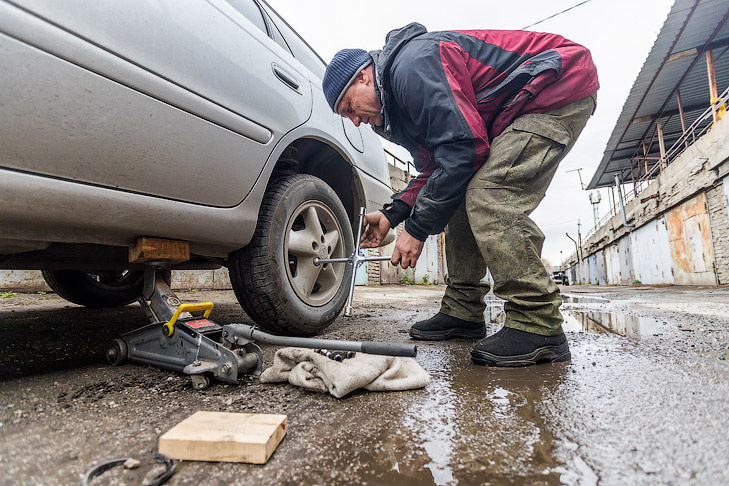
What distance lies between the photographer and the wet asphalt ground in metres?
0.62

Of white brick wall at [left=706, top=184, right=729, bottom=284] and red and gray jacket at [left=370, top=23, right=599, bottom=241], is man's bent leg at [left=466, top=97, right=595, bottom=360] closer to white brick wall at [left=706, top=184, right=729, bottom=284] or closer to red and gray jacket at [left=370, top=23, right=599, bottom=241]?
red and gray jacket at [left=370, top=23, right=599, bottom=241]

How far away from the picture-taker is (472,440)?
0.74 metres

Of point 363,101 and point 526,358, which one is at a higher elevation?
point 363,101

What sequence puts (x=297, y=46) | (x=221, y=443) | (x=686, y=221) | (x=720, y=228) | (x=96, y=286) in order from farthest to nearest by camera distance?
(x=686, y=221) → (x=720, y=228) → (x=96, y=286) → (x=297, y=46) → (x=221, y=443)

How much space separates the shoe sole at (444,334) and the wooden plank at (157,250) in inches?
43.4

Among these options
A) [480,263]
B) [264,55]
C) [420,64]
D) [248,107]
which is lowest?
[480,263]

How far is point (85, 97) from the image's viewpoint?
954mm

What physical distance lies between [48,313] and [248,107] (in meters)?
2.36

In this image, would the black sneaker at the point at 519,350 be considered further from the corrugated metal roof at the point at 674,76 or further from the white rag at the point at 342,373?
the corrugated metal roof at the point at 674,76

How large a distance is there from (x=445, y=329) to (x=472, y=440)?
112cm

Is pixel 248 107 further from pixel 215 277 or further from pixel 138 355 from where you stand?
pixel 215 277

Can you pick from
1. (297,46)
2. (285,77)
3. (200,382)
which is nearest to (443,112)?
(285,77)

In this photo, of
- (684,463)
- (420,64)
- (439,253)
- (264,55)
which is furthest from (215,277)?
(439,253)

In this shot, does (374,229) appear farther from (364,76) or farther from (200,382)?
(200,382)
